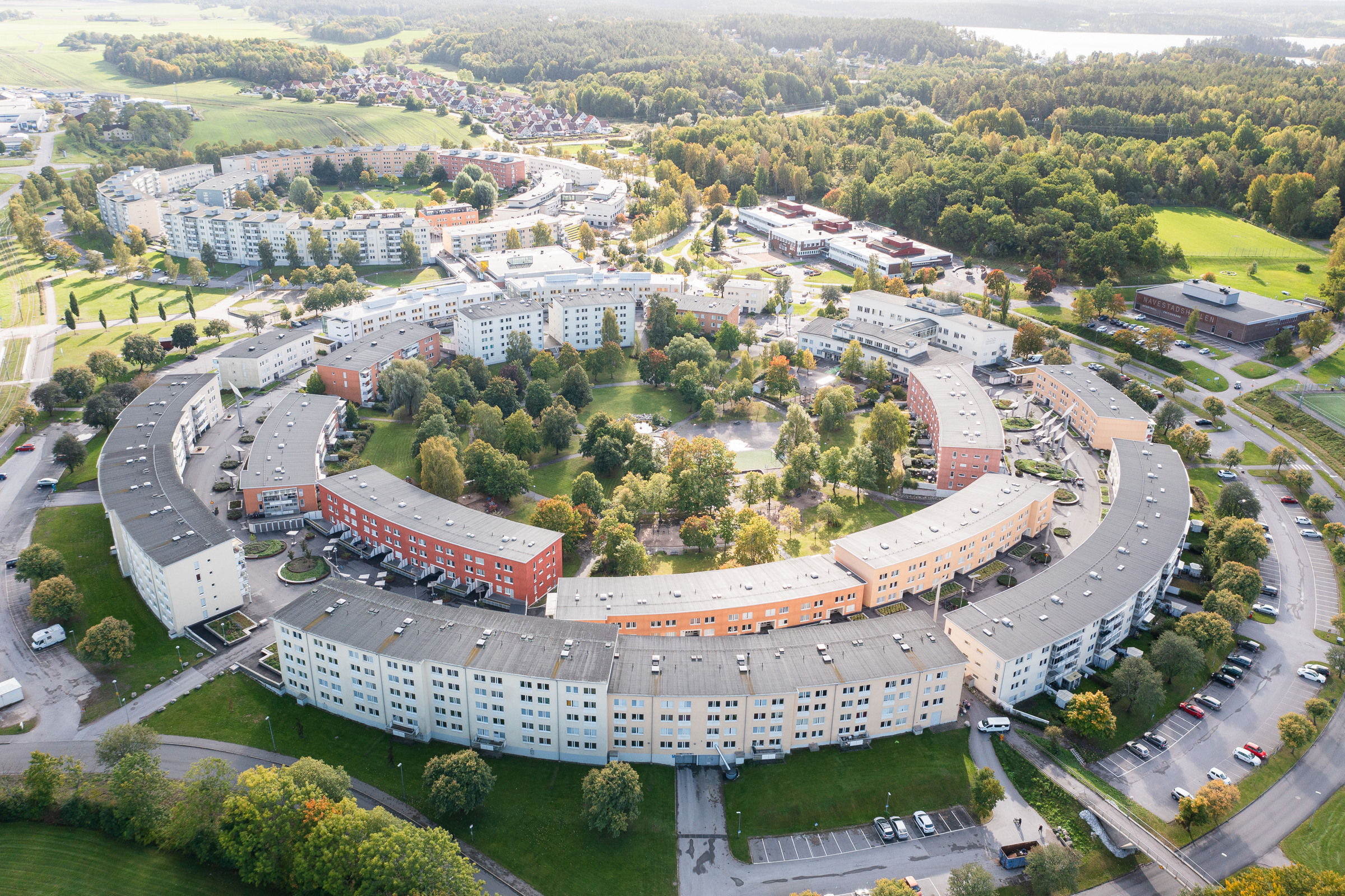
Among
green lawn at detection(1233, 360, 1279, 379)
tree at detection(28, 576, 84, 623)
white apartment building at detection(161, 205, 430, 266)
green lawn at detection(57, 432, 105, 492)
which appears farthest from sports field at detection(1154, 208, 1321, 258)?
tree at detection(28, 576, 84, 623)

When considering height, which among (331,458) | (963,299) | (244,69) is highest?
(244,69)

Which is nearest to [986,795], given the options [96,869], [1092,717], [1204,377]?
[1092,717]

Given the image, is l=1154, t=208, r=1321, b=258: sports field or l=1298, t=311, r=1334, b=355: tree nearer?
l=1298, t=311, r=1334, b=355: tree

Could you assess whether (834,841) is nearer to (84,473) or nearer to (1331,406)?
(84,473)

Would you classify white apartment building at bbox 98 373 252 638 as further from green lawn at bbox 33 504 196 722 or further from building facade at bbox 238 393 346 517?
building facade at bbox 238 393 346 517

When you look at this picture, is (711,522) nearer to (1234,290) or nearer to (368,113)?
(1234,290)

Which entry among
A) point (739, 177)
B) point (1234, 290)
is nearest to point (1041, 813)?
point (1234, 290)
